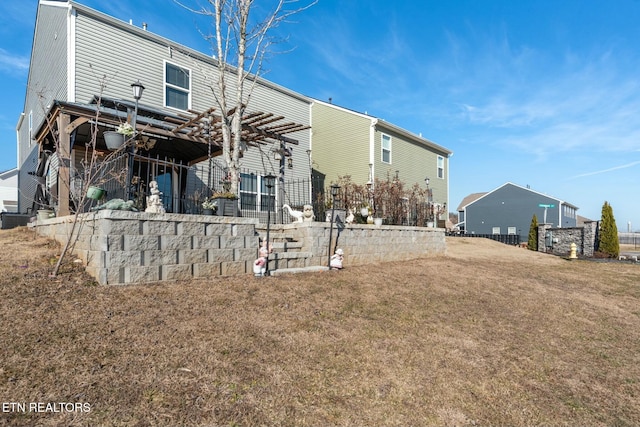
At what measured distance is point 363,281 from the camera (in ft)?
20.2

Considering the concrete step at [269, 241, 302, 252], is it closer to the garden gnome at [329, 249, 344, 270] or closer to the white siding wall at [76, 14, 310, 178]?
the garden gnome at [329, 249, 344, 270]

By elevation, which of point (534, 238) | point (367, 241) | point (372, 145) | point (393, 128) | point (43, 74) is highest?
point (43, 74)

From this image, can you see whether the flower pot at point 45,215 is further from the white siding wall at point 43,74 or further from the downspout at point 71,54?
the downspout at point 71,54

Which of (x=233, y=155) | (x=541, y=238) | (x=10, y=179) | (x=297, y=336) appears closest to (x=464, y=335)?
(x=297, y=336)

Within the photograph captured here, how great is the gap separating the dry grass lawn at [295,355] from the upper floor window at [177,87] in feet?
21.6

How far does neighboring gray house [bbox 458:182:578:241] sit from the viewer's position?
33.2m

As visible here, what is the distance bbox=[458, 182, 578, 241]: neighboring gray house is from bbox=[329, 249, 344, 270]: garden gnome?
1193 inches

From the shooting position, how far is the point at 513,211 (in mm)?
34938

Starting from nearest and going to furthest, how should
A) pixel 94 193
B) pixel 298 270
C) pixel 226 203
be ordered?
pixel 94 193 → pixel 226 203 → pixel 298 270

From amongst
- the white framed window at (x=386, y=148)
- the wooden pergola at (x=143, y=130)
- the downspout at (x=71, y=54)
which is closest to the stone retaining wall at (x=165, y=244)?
the wooden pergola at (x=143, y=130)

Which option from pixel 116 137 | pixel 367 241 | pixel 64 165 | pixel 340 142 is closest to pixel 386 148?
pixel 340 142

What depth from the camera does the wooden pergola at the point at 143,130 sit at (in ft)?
21.1

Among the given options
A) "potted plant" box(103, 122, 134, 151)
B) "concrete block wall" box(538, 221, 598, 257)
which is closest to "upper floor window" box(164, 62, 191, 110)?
"potted plant" box(103, 122, 134, 151)

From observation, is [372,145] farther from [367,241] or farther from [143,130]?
[143,130]
